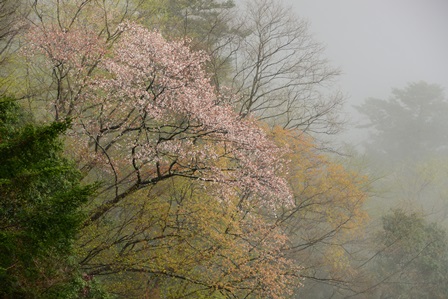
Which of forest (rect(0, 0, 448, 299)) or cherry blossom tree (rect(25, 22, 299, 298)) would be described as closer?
forest (rect(0, 0, 448, 299))

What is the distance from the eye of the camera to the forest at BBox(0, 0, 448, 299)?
22.1ft

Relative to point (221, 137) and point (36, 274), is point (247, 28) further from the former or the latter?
point (36, 274)

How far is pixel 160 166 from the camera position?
1295 centimetres

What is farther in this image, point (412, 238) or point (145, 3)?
point (412, 238)

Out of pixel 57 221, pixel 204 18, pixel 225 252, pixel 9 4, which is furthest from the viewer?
pixel 204 18

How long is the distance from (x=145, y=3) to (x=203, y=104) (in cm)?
674

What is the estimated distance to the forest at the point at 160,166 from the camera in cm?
674

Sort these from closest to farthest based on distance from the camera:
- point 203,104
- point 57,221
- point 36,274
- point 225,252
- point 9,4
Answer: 1. point 57,221
2. point 36,274
3. point 203,104
4. point 225,252
5. point 9,4

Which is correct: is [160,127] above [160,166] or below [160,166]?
below

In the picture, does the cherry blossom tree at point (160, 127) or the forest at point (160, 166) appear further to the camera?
the cherry blossom tree at point (160, 127)

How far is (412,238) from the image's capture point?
24.6 metres

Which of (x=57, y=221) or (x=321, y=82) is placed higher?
(x=321, y=82)

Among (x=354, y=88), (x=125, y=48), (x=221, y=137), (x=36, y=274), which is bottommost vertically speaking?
(x=36, y=274)

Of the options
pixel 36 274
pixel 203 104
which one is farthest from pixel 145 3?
pixel 36 274
